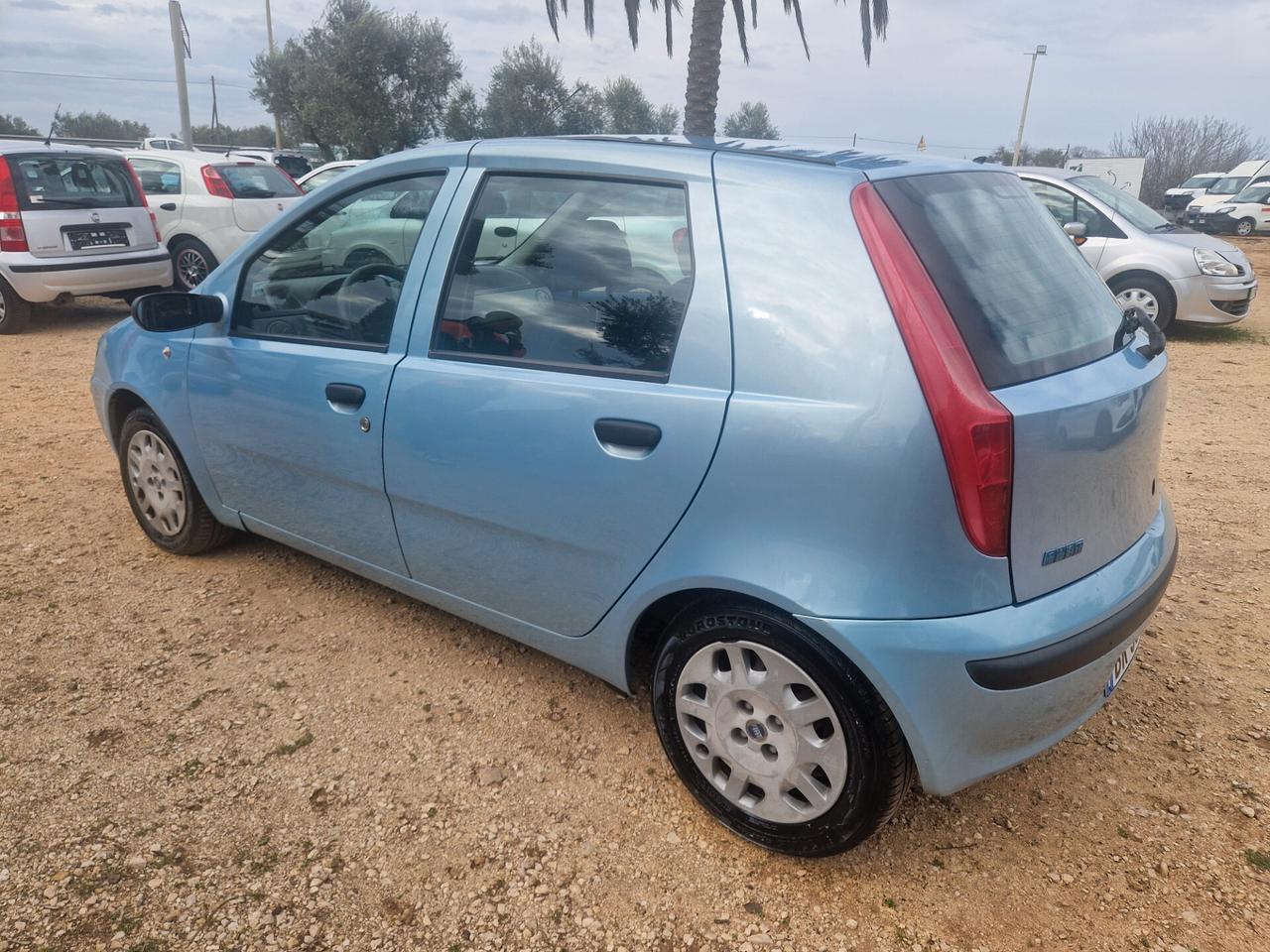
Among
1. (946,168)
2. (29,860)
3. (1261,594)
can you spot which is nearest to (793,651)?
(946,168)

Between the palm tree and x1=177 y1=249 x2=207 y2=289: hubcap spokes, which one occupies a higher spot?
the palm tree

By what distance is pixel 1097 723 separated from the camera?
2.74 m

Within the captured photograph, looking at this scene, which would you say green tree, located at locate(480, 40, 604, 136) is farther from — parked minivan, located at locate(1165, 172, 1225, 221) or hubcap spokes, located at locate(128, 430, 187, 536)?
hubcap spokes, located at locate(128, 430, 187, 536)

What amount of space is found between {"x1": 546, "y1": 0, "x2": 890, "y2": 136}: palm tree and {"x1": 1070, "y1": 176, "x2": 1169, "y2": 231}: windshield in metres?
5.91

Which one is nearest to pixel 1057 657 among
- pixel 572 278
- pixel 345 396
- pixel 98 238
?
pixel 572 278

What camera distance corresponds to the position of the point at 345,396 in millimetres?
2779

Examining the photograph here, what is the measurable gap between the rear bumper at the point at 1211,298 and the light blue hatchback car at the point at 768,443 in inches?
293

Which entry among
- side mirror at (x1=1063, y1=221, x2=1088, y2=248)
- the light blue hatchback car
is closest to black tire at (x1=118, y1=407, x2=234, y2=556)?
the light blue hatchback car

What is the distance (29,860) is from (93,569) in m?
1.81

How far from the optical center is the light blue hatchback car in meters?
1.85

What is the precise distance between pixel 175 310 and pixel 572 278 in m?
1.63

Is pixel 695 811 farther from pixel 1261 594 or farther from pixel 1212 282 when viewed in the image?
pixel 1212 282

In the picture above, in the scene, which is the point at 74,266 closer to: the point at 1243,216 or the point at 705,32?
the point at 705,32

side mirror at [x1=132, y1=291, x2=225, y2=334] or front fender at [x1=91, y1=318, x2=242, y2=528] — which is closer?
side mirror at [x1=132, y1=291, x2=225, y2=334]
